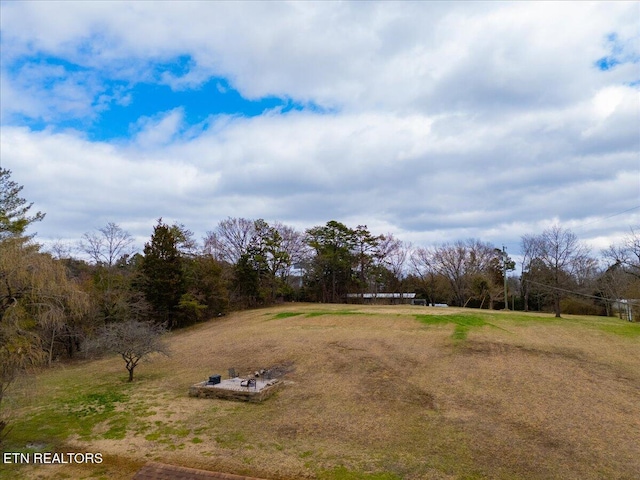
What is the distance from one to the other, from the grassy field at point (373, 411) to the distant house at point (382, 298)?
26.4 m

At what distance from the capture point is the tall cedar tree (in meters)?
31.9

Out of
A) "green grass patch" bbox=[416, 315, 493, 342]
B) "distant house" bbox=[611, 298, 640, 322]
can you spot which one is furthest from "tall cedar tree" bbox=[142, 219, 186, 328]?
"distant house" bbox=[611, 298, 640, 322]

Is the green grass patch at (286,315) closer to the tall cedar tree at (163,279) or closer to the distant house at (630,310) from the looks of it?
the tall cedar tree at (163,279)

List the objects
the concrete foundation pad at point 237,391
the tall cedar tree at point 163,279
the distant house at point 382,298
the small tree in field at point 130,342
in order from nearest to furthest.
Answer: the concrete foundation pad at point 237,391 → the small tree in field at point 130,342 → the tall cedar tree at point 163,279 → the distant house at point 382,298

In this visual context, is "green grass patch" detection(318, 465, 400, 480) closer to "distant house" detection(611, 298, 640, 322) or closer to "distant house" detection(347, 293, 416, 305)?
"distant house" detection(611, 298, 640, 322)

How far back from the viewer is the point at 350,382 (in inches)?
567

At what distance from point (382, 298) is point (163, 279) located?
90.8 feet

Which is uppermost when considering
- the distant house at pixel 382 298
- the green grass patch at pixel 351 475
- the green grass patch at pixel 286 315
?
the distant house at pixel 382 298

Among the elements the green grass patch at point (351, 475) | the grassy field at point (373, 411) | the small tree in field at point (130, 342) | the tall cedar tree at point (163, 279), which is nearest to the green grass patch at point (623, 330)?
the grassy field at point (373, 411)

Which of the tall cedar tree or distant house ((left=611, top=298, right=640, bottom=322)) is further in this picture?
the tall cedar tree

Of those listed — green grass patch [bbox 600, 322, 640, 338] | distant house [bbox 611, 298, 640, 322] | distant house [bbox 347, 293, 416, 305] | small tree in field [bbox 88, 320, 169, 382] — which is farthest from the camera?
distant house [bbox 347, 293, 416, 305]

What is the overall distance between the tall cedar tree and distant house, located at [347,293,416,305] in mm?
21849

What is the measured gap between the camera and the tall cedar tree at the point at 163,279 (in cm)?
3194

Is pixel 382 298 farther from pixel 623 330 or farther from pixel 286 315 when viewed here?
pixel 623 330
